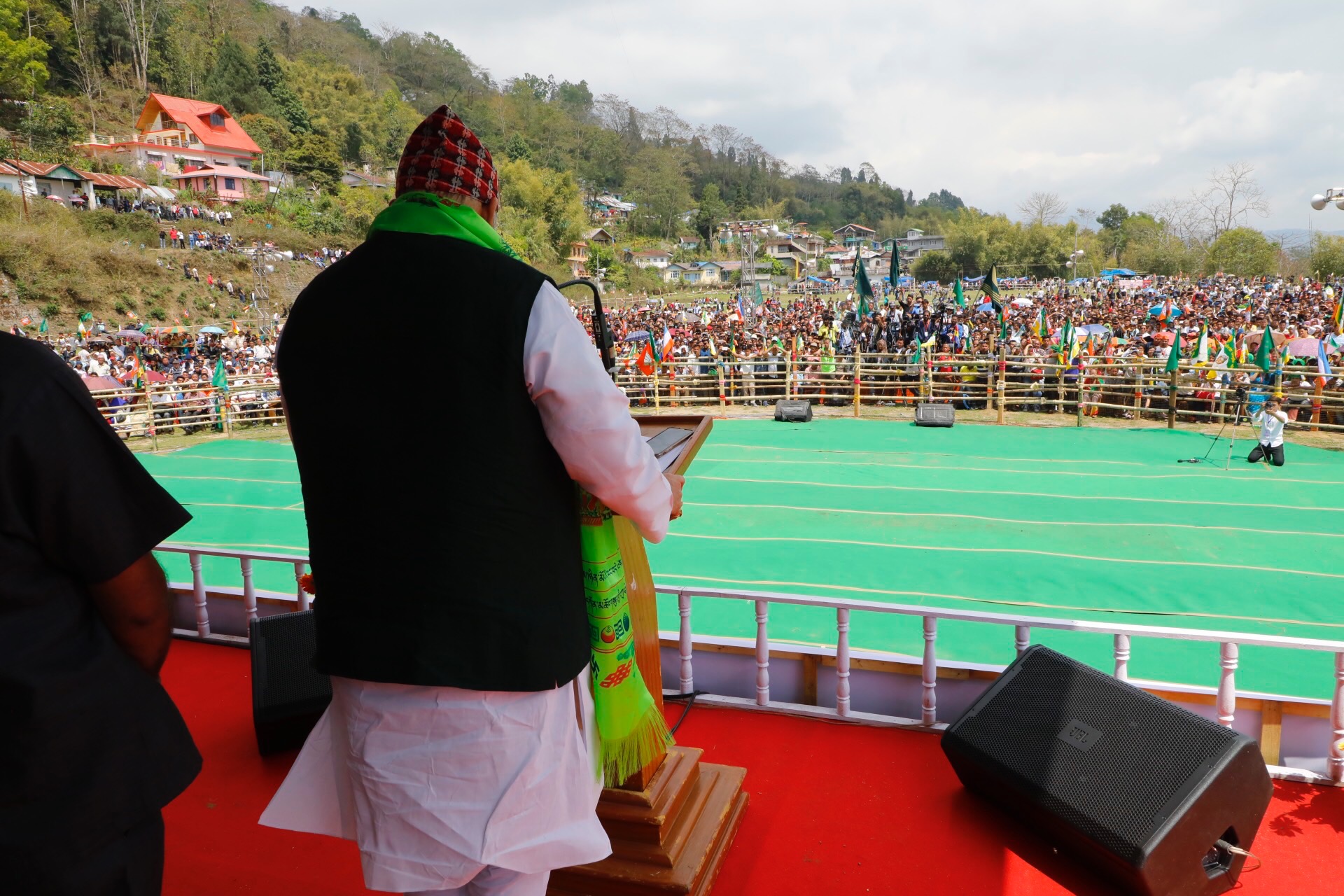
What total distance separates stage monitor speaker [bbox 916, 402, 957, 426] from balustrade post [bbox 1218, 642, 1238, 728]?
12.0 m

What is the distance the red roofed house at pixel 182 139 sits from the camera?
45.2m

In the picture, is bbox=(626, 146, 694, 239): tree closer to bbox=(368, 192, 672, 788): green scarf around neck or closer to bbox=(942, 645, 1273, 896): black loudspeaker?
bbox=(942, 645, 1273, 896): black loudspeaker

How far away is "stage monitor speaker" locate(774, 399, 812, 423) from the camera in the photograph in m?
15.4

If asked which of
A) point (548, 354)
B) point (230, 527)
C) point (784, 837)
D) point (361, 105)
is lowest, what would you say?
point (230, 527)

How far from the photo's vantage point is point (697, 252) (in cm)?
7500

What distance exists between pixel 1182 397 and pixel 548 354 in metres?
15.3

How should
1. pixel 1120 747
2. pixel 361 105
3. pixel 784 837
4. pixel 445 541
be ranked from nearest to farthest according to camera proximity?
pixel 445 541 < pixel 1120 747 < pixel 784 837 < pixel 361 105

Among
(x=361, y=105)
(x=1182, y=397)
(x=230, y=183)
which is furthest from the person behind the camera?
(x=361, y=105)

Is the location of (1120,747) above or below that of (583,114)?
below

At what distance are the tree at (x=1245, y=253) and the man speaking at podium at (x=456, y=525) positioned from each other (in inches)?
1951

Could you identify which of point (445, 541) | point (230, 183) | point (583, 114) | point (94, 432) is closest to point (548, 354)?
point (445, 541)

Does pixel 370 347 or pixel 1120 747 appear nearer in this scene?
pixel 370 347

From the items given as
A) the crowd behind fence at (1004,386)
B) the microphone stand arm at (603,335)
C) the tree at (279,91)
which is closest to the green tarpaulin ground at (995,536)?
the crowd behind fence at (1004,386)

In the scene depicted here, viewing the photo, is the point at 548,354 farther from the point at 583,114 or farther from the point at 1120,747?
the point at 583,114
